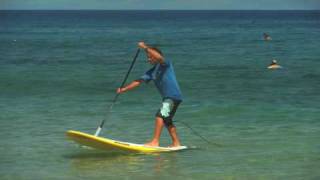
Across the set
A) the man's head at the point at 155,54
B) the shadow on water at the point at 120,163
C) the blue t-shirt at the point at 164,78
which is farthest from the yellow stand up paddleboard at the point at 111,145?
the man's head at the point at 155,54

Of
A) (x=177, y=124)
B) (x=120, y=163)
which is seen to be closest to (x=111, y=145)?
(x=120, y=163)

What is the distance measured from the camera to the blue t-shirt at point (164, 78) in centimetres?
1300

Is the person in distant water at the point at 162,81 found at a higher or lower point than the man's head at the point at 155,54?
lower

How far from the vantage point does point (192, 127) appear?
16.8m

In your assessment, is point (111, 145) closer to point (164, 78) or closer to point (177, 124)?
point (164, 78)

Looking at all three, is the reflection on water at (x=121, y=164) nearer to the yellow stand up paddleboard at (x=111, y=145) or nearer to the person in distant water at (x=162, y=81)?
the yellow stand up paddleboard at (x=111, y=145)

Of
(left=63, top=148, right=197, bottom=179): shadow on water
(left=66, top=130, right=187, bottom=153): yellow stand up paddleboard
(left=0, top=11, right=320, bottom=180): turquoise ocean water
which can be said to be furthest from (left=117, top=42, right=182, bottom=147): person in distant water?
(left=0, top=11, right=320, bottom=180): turquoise ocean water

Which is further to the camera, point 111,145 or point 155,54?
point 111,145

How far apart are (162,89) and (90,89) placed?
14424 millimetres

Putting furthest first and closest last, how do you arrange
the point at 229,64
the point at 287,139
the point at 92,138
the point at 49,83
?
1. the point at 229,64
2. the point at 49,83
3. the point at 287,139
4. the point at 92,138

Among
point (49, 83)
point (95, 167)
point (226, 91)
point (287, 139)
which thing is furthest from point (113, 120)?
point (49, 83)

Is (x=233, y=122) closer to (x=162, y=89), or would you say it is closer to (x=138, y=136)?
(x=138, y=136)

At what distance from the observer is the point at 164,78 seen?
1302cm

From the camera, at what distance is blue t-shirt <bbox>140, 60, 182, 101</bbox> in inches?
512
